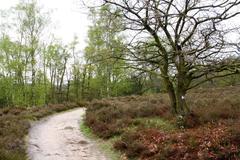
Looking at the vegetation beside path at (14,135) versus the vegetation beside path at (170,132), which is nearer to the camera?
Answer: the vegetation beside path at (170,132)

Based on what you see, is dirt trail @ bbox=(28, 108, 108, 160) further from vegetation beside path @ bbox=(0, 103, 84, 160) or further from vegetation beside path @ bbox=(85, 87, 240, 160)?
vegetation beside path @ bbox=(85, 87, 240, 160)

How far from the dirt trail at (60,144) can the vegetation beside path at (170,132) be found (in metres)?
0.94

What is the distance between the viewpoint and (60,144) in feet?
49.8

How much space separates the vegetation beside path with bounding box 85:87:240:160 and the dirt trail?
0.94 meters

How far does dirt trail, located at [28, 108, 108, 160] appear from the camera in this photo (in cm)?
1291

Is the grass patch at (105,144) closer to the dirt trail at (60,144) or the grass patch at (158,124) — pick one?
the dirt trail at (60,144)

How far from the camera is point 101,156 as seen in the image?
13.0 meters

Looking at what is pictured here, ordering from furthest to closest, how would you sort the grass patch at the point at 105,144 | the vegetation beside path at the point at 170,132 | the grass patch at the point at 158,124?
the grass patch at the point at 158,124
the grass patch at the point at 105,144
the vegetation beside path at the point at 170,132

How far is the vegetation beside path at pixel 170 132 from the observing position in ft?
33.7

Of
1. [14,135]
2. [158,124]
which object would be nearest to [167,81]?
[158,124]

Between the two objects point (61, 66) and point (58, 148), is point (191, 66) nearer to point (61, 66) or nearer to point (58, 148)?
point (58, 148)

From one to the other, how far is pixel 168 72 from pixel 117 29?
2968 millimetres

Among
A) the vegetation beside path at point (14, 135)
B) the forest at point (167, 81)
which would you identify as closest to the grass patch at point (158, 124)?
the forest at point (167, 81)

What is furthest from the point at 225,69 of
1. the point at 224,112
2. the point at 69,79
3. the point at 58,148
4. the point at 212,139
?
the point at 69,79
